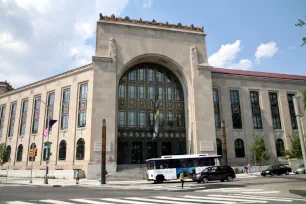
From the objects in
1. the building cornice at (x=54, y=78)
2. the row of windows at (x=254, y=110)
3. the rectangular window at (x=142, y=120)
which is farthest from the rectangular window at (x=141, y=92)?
the row of windows at (x=254, y=110)

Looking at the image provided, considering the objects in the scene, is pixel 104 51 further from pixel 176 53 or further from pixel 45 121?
pixel 45 121

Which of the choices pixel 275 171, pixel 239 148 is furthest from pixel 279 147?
pixel 275 171

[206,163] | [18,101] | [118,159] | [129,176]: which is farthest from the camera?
[18,101]

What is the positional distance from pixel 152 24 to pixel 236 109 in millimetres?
20131

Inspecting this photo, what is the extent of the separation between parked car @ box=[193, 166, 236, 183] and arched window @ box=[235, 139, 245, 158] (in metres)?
16.9

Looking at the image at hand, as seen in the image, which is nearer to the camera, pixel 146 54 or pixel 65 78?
pixel 146 54

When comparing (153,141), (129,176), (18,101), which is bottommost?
(129,176)

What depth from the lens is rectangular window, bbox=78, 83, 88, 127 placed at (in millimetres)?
37531

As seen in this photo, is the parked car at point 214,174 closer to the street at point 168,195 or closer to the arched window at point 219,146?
the street at point 168,195

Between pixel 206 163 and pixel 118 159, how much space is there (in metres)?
13.4

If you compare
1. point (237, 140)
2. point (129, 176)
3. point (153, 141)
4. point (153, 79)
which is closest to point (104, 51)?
point (153, 79)

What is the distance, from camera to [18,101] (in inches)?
1898

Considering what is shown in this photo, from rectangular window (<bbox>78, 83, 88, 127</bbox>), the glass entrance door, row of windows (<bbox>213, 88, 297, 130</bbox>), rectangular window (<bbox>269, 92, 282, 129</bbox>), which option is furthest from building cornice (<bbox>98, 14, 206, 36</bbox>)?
the glass entrance door

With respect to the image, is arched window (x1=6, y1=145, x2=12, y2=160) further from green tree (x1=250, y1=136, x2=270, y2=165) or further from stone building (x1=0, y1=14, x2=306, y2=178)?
green tree (x1=250, y1=136, x2=270, y2=165)
